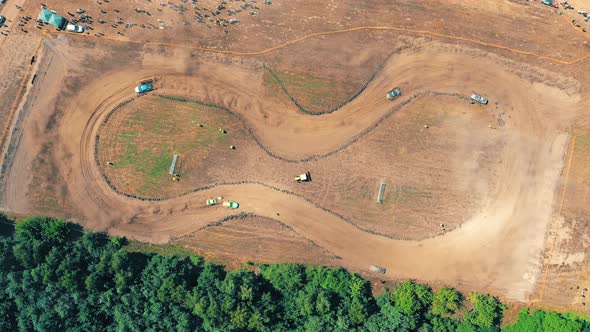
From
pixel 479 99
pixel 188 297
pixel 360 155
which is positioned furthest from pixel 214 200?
pixel 479 99

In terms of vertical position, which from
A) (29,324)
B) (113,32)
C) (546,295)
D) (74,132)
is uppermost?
(113,32)

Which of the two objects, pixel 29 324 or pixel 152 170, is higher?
pixel 152 170

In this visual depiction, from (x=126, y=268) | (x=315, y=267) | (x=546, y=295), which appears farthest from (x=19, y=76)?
(x=546, y=295)

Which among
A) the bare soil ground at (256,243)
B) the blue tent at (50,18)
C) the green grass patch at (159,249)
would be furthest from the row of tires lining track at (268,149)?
the blue tent at (50,18)

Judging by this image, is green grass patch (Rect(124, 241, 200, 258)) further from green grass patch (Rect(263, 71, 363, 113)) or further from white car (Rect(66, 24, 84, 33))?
white car (Rect(66, 24, 84, 33))

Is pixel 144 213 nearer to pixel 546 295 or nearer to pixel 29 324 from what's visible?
pixel 29 324

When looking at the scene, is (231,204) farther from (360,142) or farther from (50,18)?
(50,18)

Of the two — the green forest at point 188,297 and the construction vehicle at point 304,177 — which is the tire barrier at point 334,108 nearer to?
the construction vehicle at point 304,177
